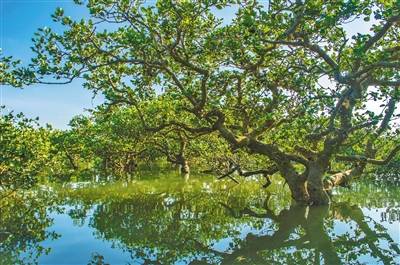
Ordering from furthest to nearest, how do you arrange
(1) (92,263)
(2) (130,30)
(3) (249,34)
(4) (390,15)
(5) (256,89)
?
(5) (256,89) < (2) (130,30) < (3) (249,34) < (4) (390,15) < (1) (92,263)

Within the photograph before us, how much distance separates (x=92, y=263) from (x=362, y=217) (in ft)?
38.6

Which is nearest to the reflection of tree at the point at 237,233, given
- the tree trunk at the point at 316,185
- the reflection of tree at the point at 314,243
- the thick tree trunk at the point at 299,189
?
the reflection of tree at the point at 314,243

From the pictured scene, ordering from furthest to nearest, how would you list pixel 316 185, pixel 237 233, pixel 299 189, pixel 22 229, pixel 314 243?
1. pixel 299 189
2. pixel 316 185
3. pixel 22 229
4. pixel 237 233
5. pixel 314 243

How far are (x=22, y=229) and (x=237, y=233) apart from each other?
7449 millimetres

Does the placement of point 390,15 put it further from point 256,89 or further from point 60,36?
point 60,36

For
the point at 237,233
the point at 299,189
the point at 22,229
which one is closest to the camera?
the point at 237,233

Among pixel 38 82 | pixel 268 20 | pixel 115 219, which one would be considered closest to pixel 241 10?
pixel 268 20

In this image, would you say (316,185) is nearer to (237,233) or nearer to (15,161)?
(237,233)

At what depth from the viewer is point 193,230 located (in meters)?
14.7

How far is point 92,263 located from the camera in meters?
10.9

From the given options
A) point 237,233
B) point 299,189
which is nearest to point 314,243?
point 237,233

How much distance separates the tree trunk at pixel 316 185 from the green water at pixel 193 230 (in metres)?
0.73

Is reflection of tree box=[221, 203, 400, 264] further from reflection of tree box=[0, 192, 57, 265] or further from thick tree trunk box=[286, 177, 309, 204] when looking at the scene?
reflection of tree box=[0, 192, 57, 265]

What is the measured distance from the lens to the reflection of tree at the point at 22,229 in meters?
11.4
